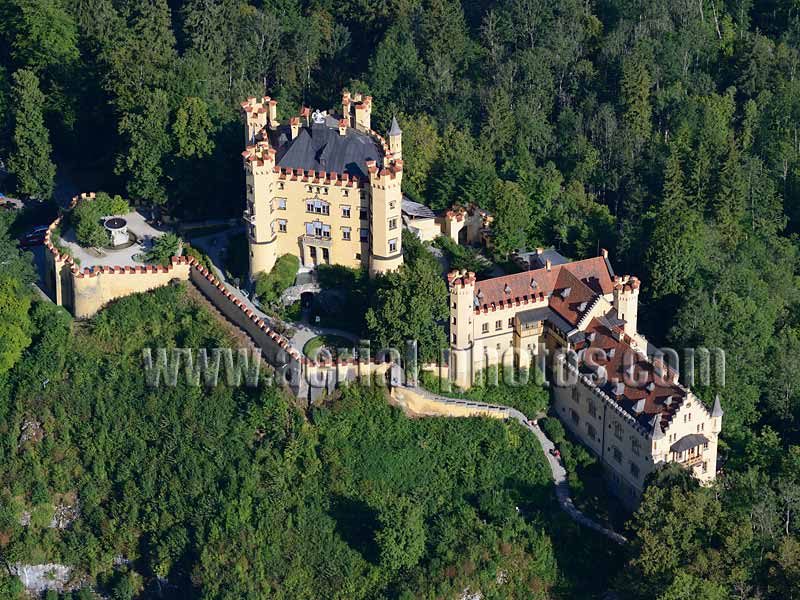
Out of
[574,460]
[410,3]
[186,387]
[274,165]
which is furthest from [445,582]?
[410,3]

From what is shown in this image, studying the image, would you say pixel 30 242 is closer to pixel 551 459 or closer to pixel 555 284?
pixel 555 284

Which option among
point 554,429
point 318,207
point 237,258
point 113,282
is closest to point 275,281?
point 318,207

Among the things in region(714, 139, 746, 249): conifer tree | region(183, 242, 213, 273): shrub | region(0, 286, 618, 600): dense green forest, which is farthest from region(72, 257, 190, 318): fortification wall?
region(714, 139, 746, 249): conifer tree

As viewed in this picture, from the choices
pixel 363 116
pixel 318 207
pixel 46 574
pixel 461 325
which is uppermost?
pixel 363 116

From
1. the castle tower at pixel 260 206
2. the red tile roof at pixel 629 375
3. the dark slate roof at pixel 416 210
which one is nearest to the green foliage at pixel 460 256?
the dark slate roof at pixel 416 210

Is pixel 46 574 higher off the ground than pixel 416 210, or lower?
lower

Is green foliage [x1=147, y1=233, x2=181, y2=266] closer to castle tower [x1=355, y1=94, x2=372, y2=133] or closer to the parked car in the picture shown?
the parked car

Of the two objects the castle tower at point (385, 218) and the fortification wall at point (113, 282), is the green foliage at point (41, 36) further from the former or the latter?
the castle tower at point (385, 218)
